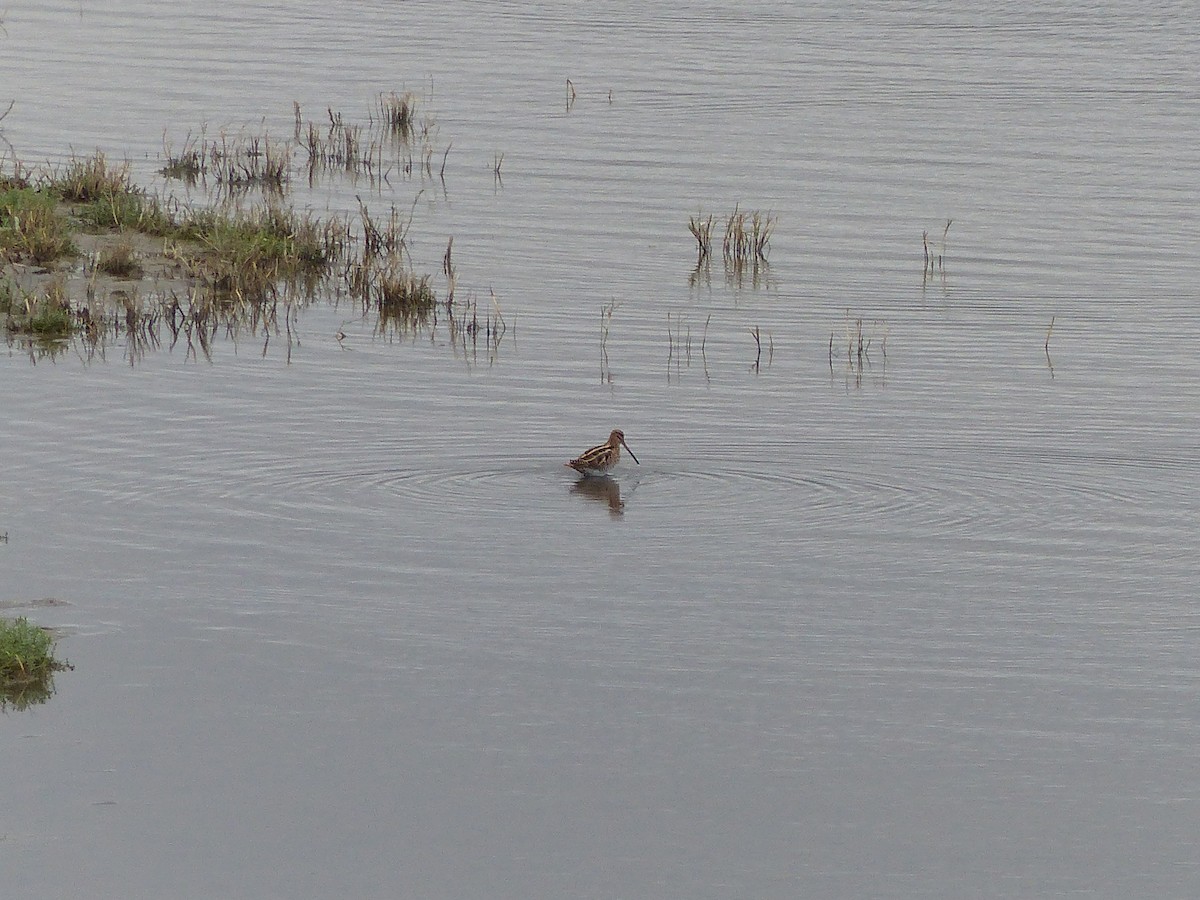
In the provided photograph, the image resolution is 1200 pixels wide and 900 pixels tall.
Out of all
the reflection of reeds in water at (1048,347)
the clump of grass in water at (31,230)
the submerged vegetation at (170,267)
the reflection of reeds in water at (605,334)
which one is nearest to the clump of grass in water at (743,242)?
the reflection of reeds in water at (605,334)

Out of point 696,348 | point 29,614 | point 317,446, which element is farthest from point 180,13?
point 29,614

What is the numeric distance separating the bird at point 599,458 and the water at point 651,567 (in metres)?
0.23

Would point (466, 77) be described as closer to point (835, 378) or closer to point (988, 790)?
point (835, 378)

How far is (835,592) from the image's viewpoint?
10734 millimetres

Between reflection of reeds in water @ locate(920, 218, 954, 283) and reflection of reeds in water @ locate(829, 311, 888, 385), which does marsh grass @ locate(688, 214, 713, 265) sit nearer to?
reflection of reeds in water @ locate(920, 218, 954, 283)

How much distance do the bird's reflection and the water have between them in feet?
0.29

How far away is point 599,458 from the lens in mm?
12367

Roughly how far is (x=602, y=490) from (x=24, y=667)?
432 cm

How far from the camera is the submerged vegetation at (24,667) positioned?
358 inches

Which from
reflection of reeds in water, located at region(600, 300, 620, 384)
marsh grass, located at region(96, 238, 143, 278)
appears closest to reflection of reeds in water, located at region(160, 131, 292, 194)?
marsh grass, located at region(96, 238, 143, 278)

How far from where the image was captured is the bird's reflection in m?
12.4

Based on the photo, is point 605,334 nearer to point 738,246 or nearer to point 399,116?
point 738,246

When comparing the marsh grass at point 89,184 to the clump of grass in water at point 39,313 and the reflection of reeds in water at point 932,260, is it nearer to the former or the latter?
the clump of grass in water at point 39,313

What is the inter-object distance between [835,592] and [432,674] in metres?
2.39
